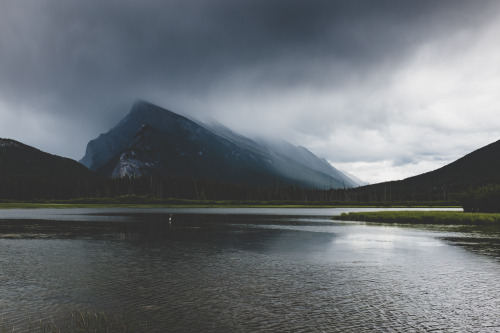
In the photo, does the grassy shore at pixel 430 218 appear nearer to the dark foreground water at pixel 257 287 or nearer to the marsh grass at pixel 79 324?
the dark foreground water at pixel 257 287

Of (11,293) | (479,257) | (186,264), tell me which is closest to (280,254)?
(186,264)

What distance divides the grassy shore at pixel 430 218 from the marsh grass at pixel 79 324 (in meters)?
94.7

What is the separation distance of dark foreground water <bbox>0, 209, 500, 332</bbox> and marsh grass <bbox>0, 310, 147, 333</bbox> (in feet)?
0.67

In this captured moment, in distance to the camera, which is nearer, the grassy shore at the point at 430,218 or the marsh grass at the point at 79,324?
the marsh grass at the point at 79,324

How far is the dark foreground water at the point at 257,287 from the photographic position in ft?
66.4

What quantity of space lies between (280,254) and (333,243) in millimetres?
14438

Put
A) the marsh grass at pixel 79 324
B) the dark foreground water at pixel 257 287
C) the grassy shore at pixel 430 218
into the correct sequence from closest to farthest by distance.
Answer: the marsh grass at pixel 79 324, the dark foreground water at pixel 257 287, the grassy shore at pixel 430 218

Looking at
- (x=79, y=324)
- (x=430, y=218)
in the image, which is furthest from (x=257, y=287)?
(x=430, y=218)

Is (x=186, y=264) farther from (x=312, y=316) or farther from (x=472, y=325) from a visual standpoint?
(x=472, y=325)

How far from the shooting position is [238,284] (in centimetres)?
2884

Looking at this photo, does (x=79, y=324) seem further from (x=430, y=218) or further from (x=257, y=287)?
(x=430, y=218)

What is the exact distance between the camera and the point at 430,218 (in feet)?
342

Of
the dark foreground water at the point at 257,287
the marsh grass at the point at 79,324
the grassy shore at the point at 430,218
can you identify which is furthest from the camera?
the grassy shore at the point at 430,218

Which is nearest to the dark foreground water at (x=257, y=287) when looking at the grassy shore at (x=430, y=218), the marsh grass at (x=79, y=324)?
the marsh grass at (x=79, y=324)
